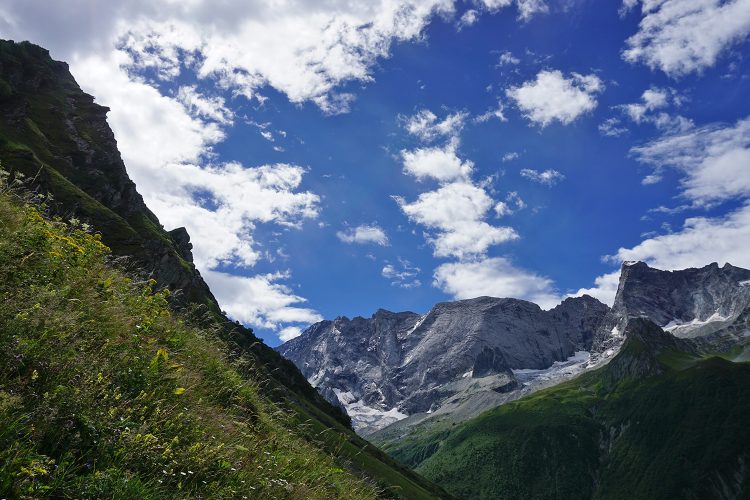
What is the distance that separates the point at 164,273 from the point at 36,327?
11690 centimetres

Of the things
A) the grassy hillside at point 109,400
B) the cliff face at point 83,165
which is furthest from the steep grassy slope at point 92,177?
the grassy hillside at point 109,400

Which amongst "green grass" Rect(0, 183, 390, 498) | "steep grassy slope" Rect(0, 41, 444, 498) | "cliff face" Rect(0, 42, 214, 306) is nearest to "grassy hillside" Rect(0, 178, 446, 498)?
"green grass" Rect(0, 183, 390, 498)

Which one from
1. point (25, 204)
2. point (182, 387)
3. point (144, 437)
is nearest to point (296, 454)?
point (182, 387)

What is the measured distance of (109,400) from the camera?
6.91 metres

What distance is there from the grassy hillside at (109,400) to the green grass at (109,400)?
0.02 meters

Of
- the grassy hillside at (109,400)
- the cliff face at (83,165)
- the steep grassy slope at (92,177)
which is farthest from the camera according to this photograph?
the cliff face at (83,165)

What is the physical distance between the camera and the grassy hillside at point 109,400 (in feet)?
18.9

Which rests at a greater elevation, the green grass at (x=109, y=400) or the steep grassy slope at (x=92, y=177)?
the steep grassy slope at (x=92, y=177)

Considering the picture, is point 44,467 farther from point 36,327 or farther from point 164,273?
point 164,273

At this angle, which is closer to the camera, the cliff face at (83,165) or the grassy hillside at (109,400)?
the grassy hillside at (109,400)

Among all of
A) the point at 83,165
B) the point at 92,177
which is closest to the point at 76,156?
the point at 83,165

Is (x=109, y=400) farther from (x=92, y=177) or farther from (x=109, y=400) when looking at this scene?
(x=92, y=177)

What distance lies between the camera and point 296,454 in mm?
10625

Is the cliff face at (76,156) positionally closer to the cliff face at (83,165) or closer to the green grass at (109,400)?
the cliff face at (83,165)
